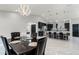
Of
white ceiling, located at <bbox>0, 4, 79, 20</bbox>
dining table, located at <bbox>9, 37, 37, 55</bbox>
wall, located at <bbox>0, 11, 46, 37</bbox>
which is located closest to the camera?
dining table, located at <bbox>9, 37, 37, 55</bbox>

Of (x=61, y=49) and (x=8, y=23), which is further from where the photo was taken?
Result: (x=8, y=23)

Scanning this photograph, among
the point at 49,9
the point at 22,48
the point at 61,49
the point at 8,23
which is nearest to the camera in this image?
the point at 22,48

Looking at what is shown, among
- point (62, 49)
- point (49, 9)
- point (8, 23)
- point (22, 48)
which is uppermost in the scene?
point (49, 9)

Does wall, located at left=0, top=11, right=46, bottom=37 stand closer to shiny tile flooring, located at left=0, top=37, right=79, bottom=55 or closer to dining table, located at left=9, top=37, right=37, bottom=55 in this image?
shiny tile flooring, located at left=0, top=37, right=79, bottom=55

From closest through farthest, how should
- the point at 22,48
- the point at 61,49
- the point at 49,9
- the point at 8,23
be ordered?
the point at 22,48 < the point at 49,9 < the point at 61,49 < the point at 8,23

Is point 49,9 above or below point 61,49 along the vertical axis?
Answer: above

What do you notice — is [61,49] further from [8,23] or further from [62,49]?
[8,23]

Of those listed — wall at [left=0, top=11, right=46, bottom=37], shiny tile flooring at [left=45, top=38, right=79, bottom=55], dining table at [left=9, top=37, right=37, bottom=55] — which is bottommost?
shiny tile flooring at [left=45, top=38, right=79, bottom=55]

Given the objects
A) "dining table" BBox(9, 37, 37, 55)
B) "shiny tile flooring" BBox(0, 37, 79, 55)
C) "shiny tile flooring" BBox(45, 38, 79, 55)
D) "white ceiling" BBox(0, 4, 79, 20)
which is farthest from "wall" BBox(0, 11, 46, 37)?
"dining table" BBox(9, 37, 37, 55)

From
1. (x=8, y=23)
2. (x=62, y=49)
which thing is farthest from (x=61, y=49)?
(x=8, y=23)

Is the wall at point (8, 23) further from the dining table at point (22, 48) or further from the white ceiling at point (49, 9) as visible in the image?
the dining table at point (22, 48)
